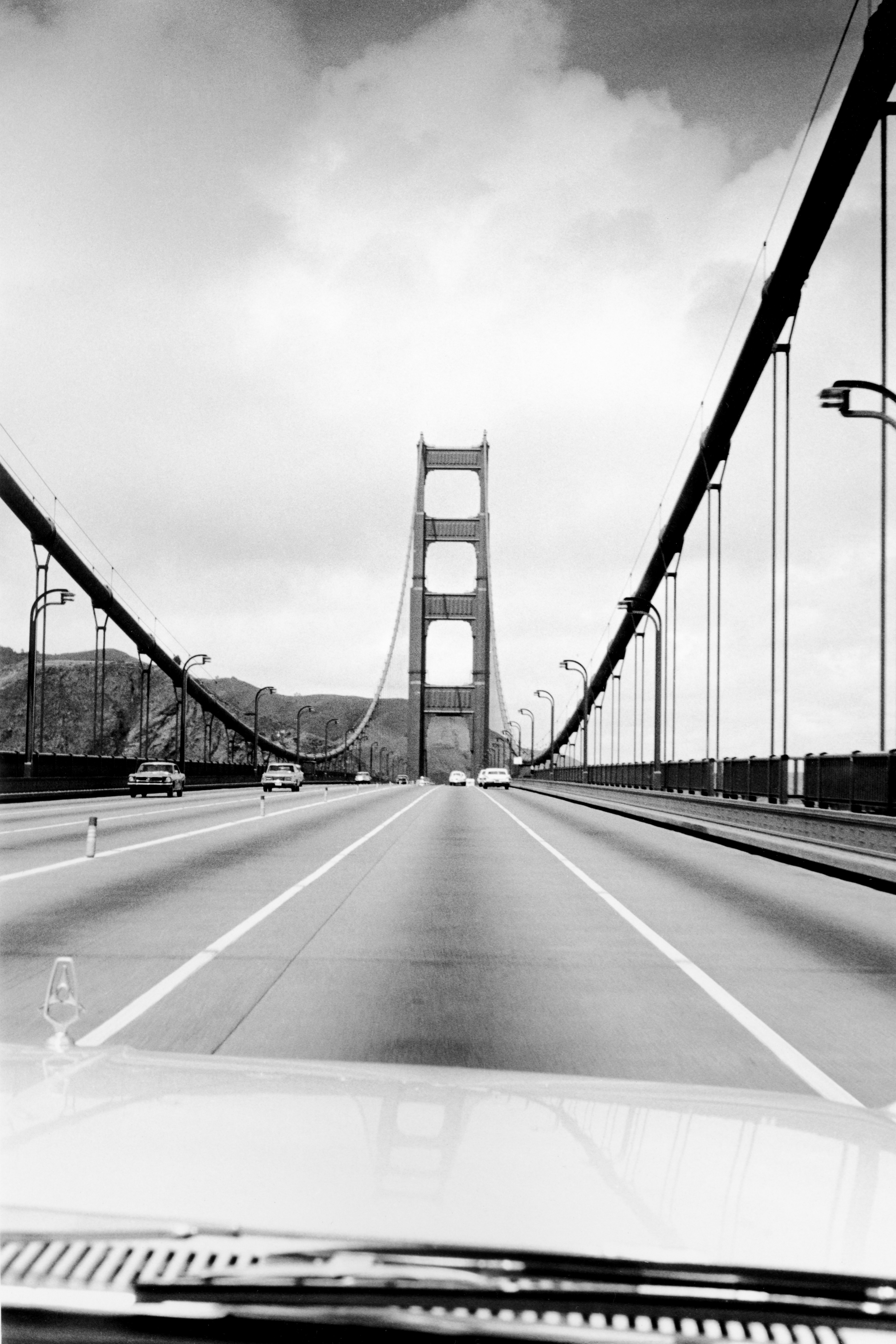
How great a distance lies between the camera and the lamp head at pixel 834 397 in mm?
19844

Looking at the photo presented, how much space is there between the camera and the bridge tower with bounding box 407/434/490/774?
133750mm

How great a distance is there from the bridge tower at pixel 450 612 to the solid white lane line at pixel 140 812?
75437mm

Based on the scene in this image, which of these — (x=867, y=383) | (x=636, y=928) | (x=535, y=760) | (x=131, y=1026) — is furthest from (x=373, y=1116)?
(x=535, y=760)

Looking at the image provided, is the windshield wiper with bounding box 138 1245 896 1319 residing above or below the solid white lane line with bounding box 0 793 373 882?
above

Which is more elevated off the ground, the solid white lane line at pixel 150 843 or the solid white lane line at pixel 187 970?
the solid white lane line at pixel 187 970

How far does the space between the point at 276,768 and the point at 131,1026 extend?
7005 cm

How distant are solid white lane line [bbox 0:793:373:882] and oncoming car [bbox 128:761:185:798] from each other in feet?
39.9

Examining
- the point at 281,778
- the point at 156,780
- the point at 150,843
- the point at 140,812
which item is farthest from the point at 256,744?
the point at 150,843

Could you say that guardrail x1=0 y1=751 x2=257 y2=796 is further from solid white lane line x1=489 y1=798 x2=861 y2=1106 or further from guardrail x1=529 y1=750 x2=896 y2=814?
solid white lane line x1=489 y1=798 x2=861 y2=1106

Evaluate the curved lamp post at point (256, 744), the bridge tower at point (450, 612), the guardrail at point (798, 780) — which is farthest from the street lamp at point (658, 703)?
the bridge tower at point (450, 612)

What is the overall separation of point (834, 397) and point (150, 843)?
43.6ft

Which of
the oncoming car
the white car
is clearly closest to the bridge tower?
the white car

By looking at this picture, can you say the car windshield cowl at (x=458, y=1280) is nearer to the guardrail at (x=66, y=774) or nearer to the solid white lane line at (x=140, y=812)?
the solid white lane line at (x=140, y=812)

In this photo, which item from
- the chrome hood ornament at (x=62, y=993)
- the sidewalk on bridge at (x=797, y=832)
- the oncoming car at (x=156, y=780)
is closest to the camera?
the chrome hood ornament at (x=62, y=993)
